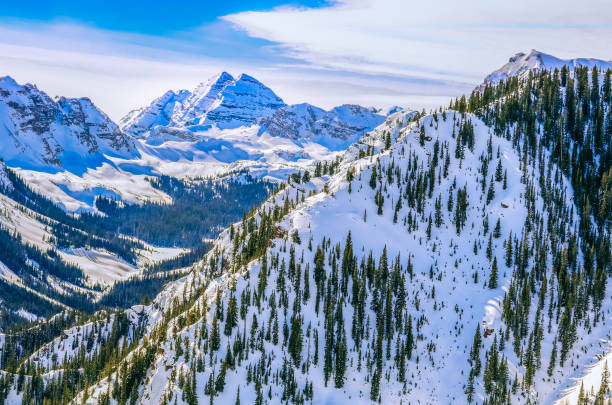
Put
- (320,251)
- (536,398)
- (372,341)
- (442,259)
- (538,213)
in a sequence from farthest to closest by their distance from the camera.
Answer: (538,213)
(442,259)
(320,251)
(372,341)
(536,398)

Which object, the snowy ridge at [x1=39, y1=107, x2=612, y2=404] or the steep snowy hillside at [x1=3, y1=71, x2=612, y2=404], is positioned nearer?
the snowy ridge at [x1=39, y1=107, x2=612, y2=404]

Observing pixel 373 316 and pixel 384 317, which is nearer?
pixel 384 317

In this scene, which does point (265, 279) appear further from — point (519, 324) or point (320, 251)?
point (519, 324)

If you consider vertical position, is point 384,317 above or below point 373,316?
above

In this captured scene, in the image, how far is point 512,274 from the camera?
580ft

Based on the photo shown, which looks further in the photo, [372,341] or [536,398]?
[372,341]

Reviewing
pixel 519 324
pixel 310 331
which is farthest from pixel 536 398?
pixel 310 331

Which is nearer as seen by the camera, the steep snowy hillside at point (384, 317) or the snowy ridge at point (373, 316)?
the snowy ridge at point (373, 316)

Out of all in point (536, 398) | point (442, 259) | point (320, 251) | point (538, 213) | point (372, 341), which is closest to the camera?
point (536, 398)

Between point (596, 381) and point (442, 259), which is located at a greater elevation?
point (442, 259)

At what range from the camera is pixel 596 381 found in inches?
5226

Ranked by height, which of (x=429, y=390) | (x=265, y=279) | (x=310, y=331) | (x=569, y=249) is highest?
(x=569, y=249)

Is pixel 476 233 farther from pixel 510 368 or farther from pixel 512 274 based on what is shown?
pixel 510 368

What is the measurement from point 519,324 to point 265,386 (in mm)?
80685
